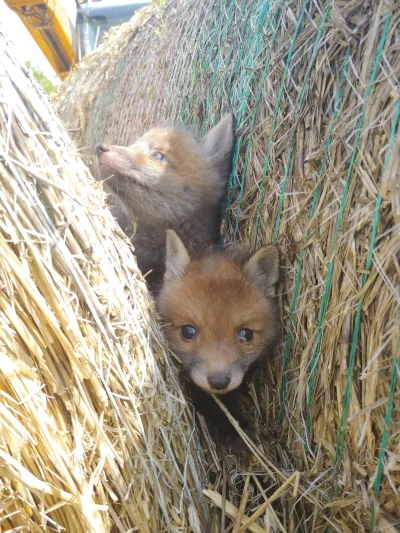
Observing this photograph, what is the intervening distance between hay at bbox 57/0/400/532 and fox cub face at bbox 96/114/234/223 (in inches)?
10.7

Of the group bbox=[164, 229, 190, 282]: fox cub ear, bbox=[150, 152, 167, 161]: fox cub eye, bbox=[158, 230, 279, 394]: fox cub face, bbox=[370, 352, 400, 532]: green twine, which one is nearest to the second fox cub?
bbox=[158, 230, 279, 394]: fox cub face

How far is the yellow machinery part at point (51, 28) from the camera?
7258 mm

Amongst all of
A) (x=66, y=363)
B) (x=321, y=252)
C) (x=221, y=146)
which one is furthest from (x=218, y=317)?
Answer: (x=221, y=146)

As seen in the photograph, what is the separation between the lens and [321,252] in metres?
2.60

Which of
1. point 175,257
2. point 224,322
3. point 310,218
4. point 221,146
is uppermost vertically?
point 221,146

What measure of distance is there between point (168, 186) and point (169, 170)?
15cm

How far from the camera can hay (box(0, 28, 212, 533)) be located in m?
2.09

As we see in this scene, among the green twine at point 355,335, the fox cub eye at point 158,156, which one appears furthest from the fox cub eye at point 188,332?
the fox cub eye at point 158,156

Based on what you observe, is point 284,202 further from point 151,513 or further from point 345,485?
point 151,513

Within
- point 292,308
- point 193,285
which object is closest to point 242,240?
point 193,285

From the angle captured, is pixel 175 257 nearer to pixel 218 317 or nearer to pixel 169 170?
pixel 218 317

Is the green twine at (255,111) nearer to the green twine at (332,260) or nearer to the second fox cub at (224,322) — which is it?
the second fox cub at (224,322)

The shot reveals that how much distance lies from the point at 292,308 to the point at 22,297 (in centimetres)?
137

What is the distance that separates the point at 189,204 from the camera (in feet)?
13.3
